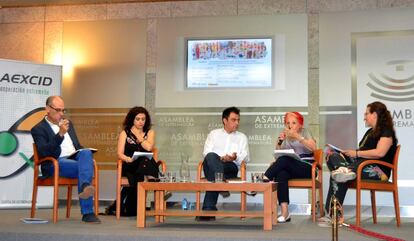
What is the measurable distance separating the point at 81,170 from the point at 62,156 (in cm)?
51

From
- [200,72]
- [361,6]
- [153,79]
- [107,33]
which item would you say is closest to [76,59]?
[107,33]

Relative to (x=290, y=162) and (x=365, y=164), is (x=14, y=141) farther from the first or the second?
(x=365, y=164)

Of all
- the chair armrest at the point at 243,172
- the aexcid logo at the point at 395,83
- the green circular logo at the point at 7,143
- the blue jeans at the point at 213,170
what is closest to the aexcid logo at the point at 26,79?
the green circular logo at the point at 7,143

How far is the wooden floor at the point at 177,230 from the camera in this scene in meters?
3.72

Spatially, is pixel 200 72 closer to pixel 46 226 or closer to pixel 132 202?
pixel 132 202

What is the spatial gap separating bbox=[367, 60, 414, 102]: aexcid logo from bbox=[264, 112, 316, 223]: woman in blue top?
4.17 ft

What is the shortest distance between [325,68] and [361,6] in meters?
0.80

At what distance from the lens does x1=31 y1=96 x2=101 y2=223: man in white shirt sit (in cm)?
465

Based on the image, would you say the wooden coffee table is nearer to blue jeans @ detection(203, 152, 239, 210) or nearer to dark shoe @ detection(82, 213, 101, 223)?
dark shoe @ detection(82, 213, 101, 223)

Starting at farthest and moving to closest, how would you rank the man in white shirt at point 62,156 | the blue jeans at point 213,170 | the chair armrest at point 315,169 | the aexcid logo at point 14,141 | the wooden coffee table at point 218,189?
1. the aexcid logo at point 14,141
2. the blue jeans at point 213,170
3. the chair armrest at point 315,169
4. the man in white shirt at point 62,156
5. the wooden coffee table at point 218,189

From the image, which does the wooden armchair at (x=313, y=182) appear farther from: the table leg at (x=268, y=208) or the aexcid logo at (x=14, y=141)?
the aexcid logo at (x=14, y=141)

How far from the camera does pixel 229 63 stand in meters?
6.68

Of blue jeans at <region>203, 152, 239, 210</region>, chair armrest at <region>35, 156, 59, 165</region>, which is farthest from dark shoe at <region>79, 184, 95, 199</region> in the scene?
blue jeans at <region>203, 152, 239, 210</region>

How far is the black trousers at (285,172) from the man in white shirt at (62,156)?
1554mm
